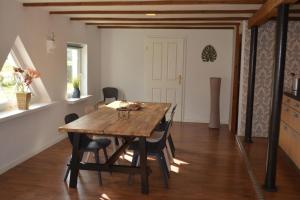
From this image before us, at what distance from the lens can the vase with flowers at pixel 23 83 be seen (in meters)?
4.48

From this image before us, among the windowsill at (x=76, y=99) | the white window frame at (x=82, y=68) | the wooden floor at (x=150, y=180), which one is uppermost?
the white window frame at (x=82, y=68)

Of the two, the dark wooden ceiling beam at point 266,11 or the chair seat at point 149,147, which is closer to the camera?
the dark wooden ceiling beam at point 266,11

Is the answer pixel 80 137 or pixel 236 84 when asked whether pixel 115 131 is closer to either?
pixel 80 137

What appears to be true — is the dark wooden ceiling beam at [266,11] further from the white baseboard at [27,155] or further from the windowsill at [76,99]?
the white baseboard at [27,155]

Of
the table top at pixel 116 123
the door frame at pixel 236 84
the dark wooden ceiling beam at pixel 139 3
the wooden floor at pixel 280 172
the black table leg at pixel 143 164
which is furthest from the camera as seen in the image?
the door frame at pixel 236 84

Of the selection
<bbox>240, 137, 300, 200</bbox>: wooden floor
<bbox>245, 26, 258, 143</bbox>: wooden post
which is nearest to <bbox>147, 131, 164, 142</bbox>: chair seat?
<bbox>240, 137, 300, 200</bbox>: wooden floor

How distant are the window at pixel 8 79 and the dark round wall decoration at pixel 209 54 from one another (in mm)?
4182

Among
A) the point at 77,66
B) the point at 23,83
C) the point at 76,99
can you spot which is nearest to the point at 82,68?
the point at 77,66

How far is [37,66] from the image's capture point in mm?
4891

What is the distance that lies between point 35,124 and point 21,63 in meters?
0.93

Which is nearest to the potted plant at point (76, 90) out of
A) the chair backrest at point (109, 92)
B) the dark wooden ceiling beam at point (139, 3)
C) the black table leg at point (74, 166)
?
the chair backrest at point (109, 92)

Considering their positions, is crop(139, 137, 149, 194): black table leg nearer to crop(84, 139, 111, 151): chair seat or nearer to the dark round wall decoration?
crop(84, 139, 111, 151): chair seat

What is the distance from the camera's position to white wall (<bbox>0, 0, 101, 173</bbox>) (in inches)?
161

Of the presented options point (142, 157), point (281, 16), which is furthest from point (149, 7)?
point (142, 157)
